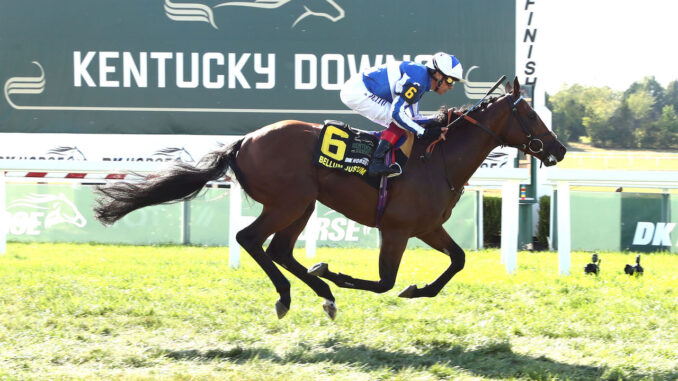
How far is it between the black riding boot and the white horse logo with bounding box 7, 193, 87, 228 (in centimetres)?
744

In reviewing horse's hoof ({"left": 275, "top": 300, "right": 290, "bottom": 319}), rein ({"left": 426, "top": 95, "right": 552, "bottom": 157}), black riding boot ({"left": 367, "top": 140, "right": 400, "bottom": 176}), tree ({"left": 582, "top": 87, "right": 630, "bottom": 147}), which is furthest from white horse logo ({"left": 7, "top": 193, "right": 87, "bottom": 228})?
tree ({"left": 582, "top": 87, "right": 630, "bottom": 147})

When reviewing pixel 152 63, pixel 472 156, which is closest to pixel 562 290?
pixel 472 156

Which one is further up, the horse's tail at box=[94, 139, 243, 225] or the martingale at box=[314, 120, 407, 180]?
the martingale at box=[314, 120, 407, 180]

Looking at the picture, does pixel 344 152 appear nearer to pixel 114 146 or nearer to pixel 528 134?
pixel 528 134

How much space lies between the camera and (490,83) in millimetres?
10773

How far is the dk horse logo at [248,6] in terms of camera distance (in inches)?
425

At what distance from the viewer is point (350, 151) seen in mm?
4875

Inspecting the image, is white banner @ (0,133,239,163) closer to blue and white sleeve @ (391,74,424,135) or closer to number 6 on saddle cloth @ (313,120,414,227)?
number 6 on saddle cloth @ (313,120,414,227)

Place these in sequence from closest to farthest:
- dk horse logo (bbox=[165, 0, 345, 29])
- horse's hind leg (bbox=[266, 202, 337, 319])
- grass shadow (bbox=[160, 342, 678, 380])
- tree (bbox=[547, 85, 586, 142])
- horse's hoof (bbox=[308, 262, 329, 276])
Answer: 1. grass shadow (bbox=[160, 342, 678, 380])
2. horse's hoof (bbox=[308, 262, 329, 276])
3. horse's hind leg (bbox=[266, 202, 337, 319])
4. dk horse logo (bbox=[165, 0, 345, 29])
5. tree (bbox=[547, 85, 586, 142])

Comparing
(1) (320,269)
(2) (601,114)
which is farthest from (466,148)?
(2) (601,114)

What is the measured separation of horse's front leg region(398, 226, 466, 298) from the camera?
16.3 feet

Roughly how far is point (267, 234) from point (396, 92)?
Answer: 128 cm

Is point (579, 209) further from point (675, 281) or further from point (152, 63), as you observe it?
point (152, 63)

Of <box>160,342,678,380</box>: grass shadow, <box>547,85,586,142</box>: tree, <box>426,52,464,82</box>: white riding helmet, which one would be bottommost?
<box>160,342,678,380</box>: grass shadow
